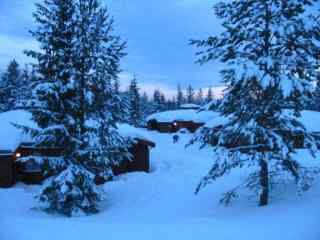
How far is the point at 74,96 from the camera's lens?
Result: 48.2 ft

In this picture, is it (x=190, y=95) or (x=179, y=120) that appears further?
(x=190, y=95)

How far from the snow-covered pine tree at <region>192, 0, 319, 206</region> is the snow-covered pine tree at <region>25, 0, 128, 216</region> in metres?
4.85

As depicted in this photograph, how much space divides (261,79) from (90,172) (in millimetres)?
8095

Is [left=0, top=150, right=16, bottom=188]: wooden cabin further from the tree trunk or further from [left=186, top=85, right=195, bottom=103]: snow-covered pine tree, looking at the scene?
[left=186, top=85, right=195, bottom=103]: snow-covered pine tree

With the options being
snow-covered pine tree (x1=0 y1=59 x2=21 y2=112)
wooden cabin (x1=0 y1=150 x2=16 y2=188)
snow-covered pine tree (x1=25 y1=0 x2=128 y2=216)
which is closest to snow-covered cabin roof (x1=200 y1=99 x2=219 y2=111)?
snow-covered pine tree (x1=25 y1=0 x2=128 y2=216)

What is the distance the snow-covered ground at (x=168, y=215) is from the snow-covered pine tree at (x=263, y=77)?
1.28 metres

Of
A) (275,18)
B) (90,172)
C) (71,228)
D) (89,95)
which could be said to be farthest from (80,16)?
(71,228)

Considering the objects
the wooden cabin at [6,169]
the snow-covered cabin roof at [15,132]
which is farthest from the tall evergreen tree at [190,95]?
the wooden cabin at [6,169]

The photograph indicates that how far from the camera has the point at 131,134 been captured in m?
22.9

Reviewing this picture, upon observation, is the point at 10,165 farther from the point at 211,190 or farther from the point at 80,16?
the point at 211,190

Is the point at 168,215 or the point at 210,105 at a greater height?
the point at 210,105

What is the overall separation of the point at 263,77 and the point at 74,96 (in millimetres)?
8055

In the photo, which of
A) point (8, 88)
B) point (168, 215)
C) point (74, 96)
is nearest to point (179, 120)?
point (8, 88)

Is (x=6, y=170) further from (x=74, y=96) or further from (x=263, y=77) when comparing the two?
(x=263, y=77)
